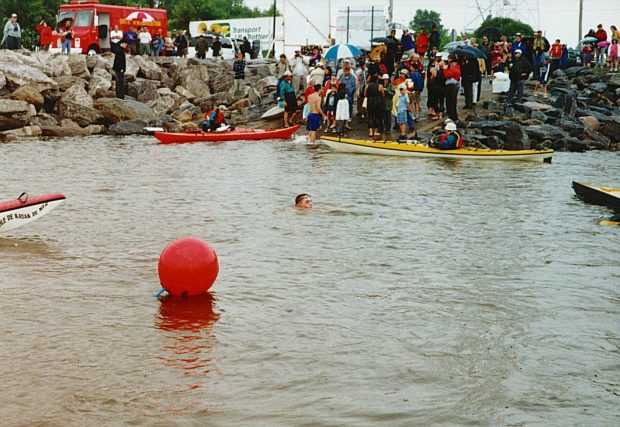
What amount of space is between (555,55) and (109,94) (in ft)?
57.0

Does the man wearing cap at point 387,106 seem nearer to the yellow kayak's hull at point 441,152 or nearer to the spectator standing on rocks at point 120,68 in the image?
the yellow kayak's hull at point 441,152

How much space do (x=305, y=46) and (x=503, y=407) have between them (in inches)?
1458

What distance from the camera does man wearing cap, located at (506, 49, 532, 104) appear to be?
31047 millimetres

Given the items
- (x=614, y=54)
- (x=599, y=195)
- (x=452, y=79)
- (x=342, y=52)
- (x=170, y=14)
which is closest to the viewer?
(x=599, y=195)

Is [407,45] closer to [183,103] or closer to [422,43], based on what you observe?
[422,43]

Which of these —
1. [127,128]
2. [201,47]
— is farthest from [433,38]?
[201,47]

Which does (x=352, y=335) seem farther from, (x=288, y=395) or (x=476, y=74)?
(x=476, y=74)

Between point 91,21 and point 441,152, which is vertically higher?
point 91,21

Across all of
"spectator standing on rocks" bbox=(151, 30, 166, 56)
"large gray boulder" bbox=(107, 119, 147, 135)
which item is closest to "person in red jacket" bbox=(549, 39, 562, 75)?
"large gray boulder" bbox=(107, 119, 147, 135)

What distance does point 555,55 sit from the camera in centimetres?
3791

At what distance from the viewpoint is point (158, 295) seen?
1056cm

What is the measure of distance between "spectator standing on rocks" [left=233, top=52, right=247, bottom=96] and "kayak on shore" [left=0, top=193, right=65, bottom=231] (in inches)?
1073

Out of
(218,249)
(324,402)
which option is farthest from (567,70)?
(324,402)

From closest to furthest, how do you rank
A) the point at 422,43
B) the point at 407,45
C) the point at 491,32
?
the point at 422,43 < the point at 407,45 < the point at 491,32
